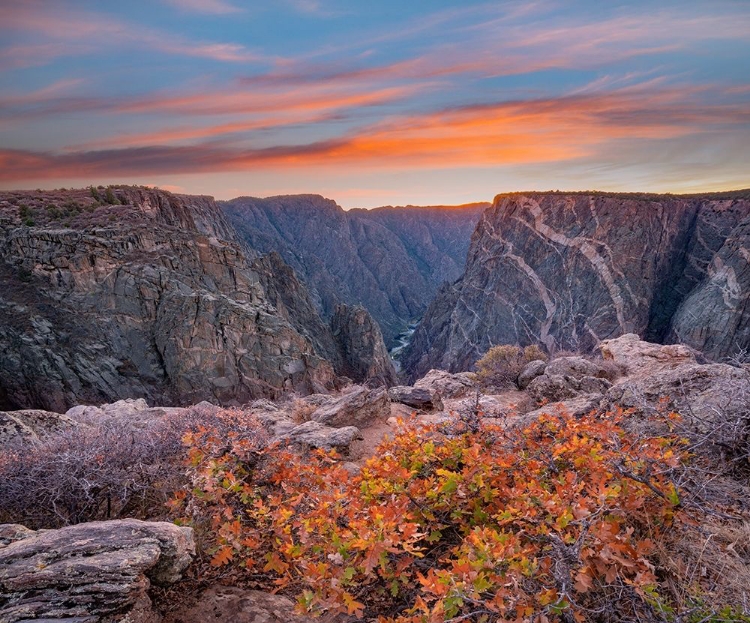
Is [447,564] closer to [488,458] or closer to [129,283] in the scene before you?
[488,458]

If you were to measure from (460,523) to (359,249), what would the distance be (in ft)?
520

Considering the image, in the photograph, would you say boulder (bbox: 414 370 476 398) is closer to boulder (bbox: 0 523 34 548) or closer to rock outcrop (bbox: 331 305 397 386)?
boulder (bbox: 0 523 34 548)

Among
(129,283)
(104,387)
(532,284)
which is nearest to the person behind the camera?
(104,387)

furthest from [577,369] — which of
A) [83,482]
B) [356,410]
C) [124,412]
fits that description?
[124,412]

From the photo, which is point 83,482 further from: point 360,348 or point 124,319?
point 360,348

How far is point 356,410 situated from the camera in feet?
34.0

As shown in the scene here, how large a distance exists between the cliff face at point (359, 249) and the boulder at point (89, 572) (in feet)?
354

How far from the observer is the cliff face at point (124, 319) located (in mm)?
31156

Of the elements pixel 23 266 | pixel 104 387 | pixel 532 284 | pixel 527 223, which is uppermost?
pixel 527 223

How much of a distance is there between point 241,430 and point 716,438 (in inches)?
216

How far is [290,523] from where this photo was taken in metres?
3.83

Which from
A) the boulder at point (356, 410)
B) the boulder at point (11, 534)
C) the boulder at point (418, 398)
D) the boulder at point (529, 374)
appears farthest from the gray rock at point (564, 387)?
the boulder at point (11, 534)

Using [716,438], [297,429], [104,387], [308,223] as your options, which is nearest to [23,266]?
[104,387]

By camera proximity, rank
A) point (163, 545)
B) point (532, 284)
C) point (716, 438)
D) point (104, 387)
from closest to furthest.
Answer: point (163, 545), point (716, 438), point (104, 387), point (532, 284)
